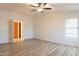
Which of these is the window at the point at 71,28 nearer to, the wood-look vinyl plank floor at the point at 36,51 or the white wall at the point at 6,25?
the wood-look vinyl plank floor at the point at 36,51

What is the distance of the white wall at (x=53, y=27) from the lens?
264 inches

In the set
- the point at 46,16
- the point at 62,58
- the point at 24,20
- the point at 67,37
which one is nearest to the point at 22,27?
the point at 24,20

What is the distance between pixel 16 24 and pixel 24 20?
0.77m

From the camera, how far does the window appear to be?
6367mm

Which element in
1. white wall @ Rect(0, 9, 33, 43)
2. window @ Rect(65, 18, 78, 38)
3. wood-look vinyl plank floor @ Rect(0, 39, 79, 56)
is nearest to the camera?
wood-look vinyl plank floor @ Rect(0, 39, 79, 56)

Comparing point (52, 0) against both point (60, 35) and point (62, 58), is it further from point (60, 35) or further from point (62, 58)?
point (60, 35)

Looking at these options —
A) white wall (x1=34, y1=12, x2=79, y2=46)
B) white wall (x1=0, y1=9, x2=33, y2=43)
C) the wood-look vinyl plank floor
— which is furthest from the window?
white wall (x1=0, y1=9, x2=33, y2=43)

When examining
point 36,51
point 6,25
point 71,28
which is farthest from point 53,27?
point 36,51

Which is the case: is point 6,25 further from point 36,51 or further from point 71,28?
point 71,28

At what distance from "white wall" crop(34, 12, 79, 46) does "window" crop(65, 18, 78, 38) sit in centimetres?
19

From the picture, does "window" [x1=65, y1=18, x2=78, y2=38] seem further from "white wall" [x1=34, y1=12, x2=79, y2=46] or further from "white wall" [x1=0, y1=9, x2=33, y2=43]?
"white wall" [x1=0, y1=9, x2=33, y2=43]

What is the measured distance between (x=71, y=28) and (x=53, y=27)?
5.24 ft

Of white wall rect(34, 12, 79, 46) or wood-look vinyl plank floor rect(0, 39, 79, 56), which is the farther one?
white wall rect(34, 12, 79, 46)

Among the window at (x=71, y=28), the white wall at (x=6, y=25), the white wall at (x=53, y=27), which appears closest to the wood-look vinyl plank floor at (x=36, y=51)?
the window at (x=71, y=28)
